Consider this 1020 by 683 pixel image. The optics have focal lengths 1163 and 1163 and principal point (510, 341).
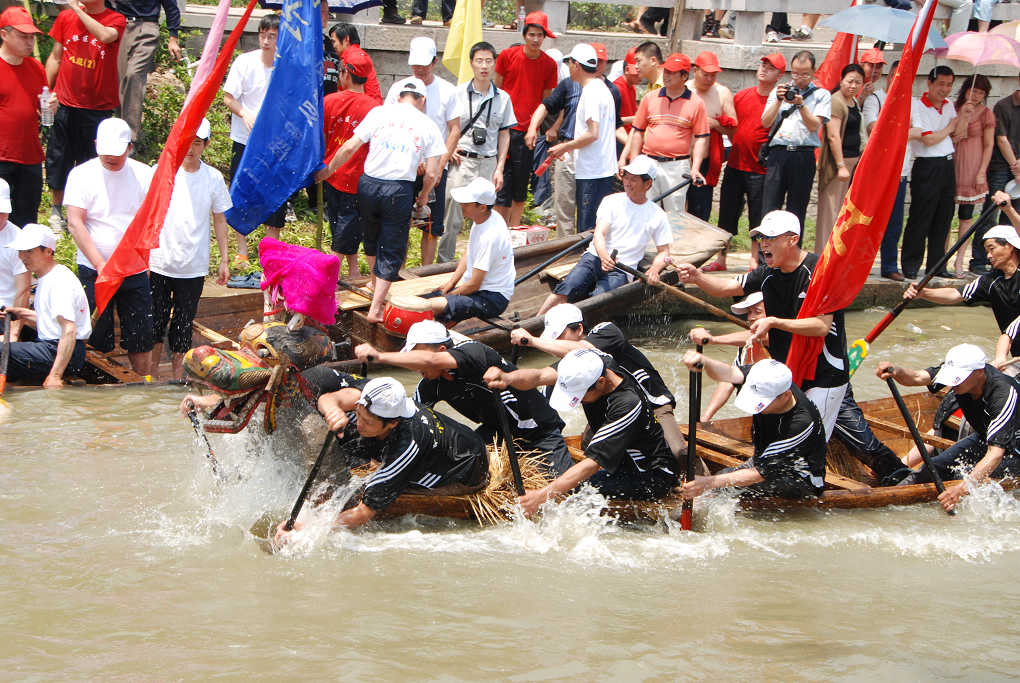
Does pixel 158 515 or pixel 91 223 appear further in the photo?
pixel 91 223

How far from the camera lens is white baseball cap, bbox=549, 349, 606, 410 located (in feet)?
21.0

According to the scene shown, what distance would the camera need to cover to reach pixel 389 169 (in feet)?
30.5

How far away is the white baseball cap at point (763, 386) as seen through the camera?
6637 mm

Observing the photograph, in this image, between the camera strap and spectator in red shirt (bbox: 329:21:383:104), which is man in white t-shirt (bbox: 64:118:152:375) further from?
the camera strap

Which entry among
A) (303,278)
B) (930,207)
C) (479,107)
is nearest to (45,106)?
(479,107)

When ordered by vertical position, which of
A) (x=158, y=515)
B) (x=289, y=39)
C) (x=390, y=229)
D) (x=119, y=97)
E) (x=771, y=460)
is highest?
(x=289, y=39)

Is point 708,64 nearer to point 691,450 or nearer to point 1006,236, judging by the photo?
point 1006,236

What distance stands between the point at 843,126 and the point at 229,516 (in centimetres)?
771

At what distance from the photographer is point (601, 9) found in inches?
759

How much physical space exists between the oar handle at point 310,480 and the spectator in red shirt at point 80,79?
18.7ft

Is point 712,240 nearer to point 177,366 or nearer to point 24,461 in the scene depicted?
point 177,366

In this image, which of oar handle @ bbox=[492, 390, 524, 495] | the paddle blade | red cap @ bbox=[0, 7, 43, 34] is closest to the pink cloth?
oar handle @ bbox=[492, 390, 524, 495]

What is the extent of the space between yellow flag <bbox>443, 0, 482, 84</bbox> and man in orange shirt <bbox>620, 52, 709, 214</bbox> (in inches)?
71.6

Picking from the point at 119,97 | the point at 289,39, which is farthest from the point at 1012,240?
the point at 119,97
